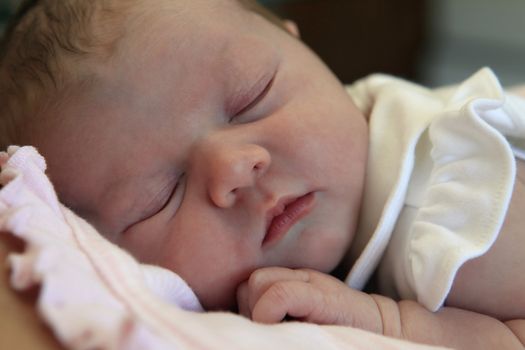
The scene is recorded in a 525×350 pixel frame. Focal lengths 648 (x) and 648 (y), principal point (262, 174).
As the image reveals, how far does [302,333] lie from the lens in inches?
22.1

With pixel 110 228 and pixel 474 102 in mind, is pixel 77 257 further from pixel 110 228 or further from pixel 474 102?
pixel 474 102

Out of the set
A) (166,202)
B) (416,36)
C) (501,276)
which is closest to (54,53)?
(166,202)

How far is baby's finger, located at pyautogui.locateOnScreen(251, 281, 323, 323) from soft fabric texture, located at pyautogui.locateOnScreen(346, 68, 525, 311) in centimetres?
13

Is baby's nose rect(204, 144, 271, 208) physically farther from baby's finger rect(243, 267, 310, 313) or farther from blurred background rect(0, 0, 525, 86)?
blurred background rect(0, 0, 525, 86)

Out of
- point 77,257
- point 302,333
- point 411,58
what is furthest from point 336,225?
point 411,58

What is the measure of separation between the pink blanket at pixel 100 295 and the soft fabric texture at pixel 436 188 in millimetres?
151

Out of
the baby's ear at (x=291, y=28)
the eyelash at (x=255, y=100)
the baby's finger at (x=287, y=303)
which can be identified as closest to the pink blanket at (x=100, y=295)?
the baby's finger at (x=287, y=303)

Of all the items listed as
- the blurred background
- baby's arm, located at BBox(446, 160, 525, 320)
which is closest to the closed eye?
baby's arm, located at BBox(446, 160, 525, 320)

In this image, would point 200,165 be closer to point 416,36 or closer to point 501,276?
point 501,276

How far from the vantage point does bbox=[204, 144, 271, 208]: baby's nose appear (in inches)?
27.8

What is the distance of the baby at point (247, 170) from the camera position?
708 mm

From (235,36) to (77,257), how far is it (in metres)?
0.40

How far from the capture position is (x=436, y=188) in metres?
0.76

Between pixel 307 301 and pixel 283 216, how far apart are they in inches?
4.9
